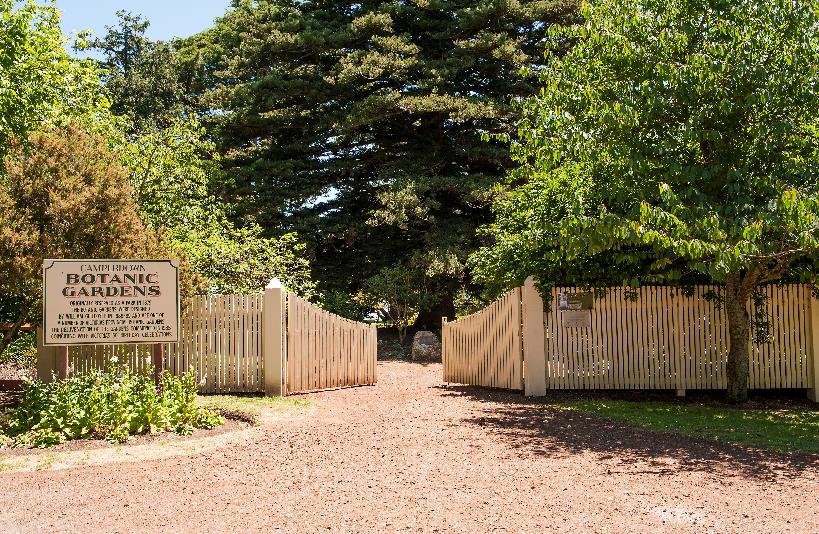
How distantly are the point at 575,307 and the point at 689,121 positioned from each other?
142 inches

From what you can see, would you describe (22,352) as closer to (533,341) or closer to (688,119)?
(533,341)

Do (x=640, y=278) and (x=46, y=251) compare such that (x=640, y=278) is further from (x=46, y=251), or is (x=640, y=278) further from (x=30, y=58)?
(x=30, y=58)

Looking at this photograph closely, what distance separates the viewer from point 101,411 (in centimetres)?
891

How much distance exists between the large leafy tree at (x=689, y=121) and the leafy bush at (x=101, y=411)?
525cm

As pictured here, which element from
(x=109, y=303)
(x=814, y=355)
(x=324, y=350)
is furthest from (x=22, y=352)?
(x=814, y=355)

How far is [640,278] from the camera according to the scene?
1248cm

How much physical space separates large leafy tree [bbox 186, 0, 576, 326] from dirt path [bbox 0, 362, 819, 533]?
14.9 metres

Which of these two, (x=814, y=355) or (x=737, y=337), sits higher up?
(x=737, y=337)

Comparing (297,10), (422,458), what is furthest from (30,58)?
(297,10)

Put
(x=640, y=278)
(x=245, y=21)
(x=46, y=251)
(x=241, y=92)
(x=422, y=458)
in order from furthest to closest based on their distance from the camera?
1. (x=245, y=21)
2. (x=241, y=92)
3. (x=640, y=278)
4. (x=46, y=251)
5. (x=422, y=458)

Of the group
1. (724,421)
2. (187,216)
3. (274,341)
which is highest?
(187,216)

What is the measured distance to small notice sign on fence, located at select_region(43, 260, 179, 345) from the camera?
9859mm

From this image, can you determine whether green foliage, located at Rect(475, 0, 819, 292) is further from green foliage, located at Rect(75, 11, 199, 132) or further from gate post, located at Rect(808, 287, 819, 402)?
green foliage, located at Rect(75, 11, 199, 132)

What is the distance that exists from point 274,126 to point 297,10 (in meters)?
4.60
